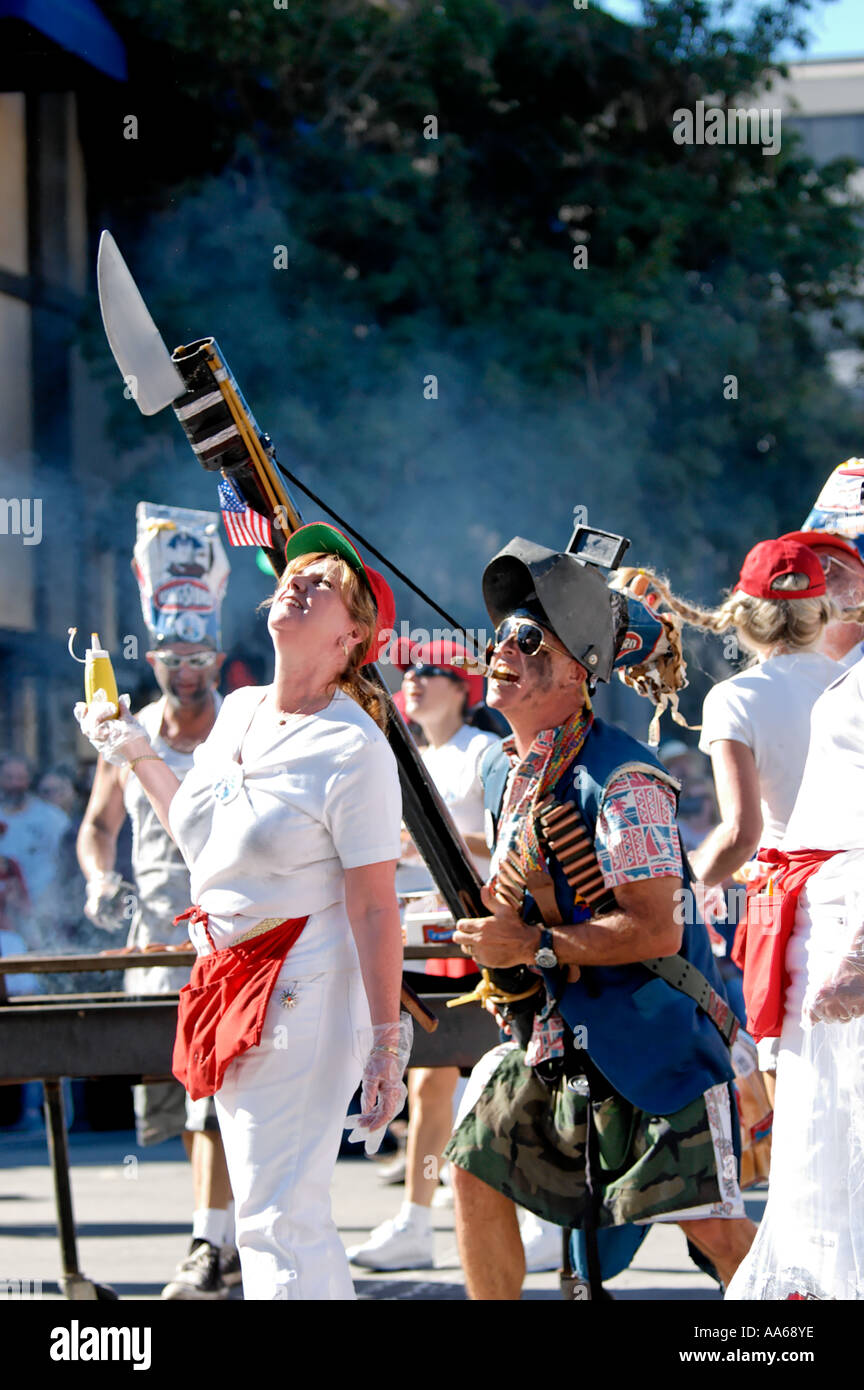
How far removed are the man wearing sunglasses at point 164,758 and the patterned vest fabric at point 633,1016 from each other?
2401 mm

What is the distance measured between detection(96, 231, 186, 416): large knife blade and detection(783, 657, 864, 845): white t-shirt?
148 cm

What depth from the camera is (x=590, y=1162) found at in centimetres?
349

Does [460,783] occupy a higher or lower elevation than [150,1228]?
higher

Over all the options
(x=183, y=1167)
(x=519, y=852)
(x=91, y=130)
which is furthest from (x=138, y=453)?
(x=519, y=852)

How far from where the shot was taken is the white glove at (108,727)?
3.68 metres

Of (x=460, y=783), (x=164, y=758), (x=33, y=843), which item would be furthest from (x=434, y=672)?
(x=33, y=843)

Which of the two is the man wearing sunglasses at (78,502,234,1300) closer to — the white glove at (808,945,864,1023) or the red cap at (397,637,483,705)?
the red cap at (397,637,483,705)

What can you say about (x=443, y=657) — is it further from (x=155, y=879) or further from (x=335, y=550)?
(x=335, y=550)

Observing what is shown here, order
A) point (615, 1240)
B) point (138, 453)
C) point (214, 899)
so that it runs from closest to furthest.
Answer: point (214, 899), point (615, 1240), point (138, 453)

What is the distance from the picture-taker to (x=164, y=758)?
6.01 meters

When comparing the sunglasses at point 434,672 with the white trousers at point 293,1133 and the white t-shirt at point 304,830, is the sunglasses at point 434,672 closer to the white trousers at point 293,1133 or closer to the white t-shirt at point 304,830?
the white t-shirt at point 304,830

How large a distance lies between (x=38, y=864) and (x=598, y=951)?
613cm

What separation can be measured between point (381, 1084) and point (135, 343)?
158cm
